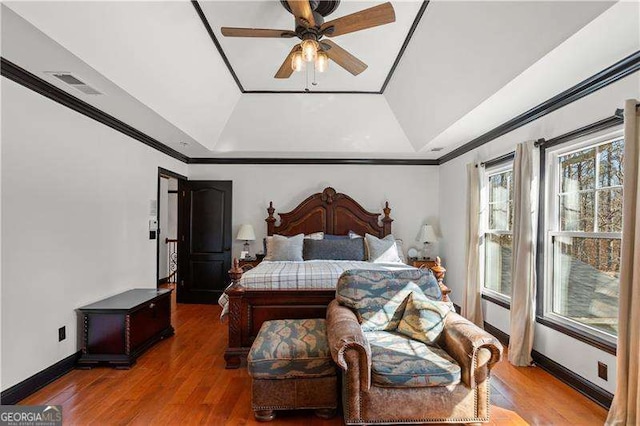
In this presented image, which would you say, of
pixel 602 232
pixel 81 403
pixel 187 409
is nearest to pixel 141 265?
pixel 81 403

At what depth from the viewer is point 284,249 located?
5.12 metres

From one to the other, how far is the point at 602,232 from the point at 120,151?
486 centimetres

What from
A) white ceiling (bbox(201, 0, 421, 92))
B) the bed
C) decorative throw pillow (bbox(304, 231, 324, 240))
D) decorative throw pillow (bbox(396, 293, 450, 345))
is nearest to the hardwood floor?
the bed

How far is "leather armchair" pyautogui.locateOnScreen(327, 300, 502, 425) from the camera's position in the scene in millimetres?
2207

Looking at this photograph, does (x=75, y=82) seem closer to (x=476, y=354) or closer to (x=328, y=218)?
(x=476, y=354)

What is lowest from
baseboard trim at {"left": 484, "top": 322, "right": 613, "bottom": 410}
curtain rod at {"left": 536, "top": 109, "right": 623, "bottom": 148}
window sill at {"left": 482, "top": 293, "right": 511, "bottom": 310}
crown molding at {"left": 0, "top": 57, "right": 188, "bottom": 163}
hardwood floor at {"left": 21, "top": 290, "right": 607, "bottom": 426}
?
hardwood floor at {"left": 21, "top": 290, "right": 607, "bottom": 426}

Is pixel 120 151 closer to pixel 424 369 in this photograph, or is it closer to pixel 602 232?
pixel 424 369

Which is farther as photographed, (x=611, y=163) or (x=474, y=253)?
(x=474, y=253)

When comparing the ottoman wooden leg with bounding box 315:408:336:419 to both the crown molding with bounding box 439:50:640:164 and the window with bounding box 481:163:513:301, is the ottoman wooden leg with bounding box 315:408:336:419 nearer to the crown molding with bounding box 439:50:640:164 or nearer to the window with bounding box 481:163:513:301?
the window with bounding box 481:163:513:301

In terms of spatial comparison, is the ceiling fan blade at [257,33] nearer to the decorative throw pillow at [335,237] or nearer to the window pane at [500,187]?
the window pane at [500,187]

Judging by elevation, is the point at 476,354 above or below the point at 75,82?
below

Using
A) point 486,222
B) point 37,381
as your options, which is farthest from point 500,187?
point 37,381

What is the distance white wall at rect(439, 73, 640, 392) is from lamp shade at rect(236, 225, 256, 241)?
10.8ft

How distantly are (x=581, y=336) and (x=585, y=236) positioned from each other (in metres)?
0.83
